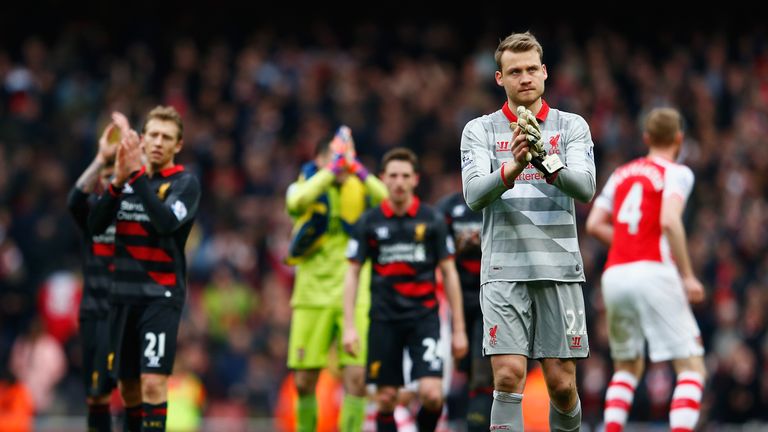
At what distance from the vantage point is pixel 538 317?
22.3 ft

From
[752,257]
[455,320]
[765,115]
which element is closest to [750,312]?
[752,257]

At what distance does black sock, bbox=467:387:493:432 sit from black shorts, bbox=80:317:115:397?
2758 mm

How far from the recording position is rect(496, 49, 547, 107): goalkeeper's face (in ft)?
22.2

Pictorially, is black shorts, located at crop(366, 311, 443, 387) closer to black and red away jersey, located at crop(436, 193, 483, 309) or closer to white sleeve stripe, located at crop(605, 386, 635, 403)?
black and red away jersey, located at crop(436, 193, 483, 309)

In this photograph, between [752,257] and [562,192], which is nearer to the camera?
[562,192]

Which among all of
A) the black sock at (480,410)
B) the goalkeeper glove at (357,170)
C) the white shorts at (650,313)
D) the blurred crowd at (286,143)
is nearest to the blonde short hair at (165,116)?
the goalkeeper glove at (357,170)

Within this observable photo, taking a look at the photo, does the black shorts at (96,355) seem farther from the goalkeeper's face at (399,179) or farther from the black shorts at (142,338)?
the goalkeeper's face at (399,179)

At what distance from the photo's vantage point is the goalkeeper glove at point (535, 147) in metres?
6.19

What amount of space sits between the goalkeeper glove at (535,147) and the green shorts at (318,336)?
12.7 ft

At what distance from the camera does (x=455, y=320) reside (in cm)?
905

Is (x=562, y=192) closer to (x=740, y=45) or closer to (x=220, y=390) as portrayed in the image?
(x=220, y=390)

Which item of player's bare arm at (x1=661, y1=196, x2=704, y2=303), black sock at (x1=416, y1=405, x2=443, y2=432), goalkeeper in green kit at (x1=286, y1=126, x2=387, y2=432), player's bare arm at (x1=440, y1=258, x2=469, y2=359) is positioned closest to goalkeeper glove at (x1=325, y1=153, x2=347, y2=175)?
goalkeeper in green kit at (x1=286, y1=126, x2=387, y2=432)

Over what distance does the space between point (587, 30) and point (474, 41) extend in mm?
2237

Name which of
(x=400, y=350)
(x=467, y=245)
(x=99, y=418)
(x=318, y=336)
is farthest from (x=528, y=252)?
(x=99, y=418)
